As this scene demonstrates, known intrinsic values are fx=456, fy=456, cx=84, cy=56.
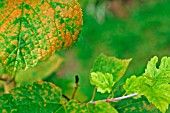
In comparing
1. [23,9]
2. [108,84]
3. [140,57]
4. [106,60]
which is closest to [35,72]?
[106,60]

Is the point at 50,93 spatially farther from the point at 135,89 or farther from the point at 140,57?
the point at 140,57

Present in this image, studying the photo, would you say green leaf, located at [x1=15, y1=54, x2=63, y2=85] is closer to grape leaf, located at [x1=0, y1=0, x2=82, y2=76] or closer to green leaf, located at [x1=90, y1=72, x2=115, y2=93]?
green leaf, located at [x1=90, y1=72, x2=115, y2=93]

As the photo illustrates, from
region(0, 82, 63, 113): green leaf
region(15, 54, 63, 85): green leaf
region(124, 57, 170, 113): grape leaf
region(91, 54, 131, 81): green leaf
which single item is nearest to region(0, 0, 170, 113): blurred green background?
region(15, 54, 63, 85): green leaf

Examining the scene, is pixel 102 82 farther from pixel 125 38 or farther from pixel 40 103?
pixel 125 38

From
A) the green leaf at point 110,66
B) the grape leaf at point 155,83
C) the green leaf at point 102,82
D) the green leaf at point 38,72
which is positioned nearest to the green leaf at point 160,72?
the grape leaf at point 155,83

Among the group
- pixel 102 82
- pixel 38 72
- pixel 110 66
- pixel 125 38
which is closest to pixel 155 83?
pixel 102 82

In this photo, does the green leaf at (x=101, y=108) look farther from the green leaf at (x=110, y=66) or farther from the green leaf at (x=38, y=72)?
the green leaf at (x=38, y=72)
